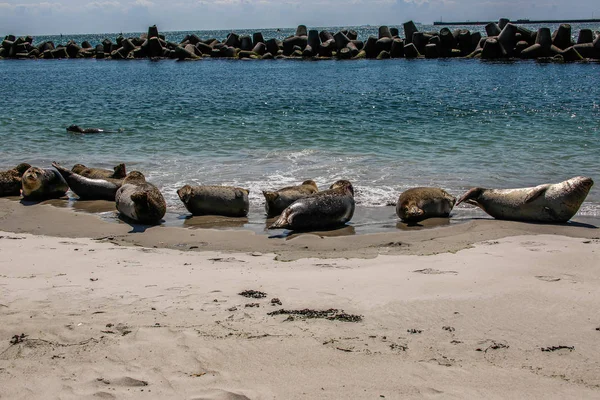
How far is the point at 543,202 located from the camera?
8.62 m

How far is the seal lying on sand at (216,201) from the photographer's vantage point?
9.16 meters

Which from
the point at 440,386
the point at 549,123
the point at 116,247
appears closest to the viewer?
the point at 440,386

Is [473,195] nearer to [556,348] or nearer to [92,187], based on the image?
[556,348]

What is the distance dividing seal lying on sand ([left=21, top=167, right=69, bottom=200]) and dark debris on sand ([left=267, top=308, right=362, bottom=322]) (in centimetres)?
658

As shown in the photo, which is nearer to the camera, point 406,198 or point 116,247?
point 116,247

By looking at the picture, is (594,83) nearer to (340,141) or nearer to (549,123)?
(549,123)

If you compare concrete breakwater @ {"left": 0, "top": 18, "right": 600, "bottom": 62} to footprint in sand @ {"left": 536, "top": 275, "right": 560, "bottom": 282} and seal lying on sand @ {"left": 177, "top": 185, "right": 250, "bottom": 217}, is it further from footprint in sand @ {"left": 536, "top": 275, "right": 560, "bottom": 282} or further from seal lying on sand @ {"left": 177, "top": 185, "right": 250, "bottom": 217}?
footprint in sand @ {"left": 536, "top": 275, "right": 560, "bottom": 282}

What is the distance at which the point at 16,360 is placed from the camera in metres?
4.07

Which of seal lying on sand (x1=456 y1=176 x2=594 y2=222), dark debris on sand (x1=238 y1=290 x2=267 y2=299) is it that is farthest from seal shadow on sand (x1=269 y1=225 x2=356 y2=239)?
dark debris on sand (x1=238 y1=290 x2=267 y2=299)

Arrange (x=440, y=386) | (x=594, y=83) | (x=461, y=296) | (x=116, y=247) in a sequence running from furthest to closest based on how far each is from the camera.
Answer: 1. (x=594, y=83)
2. (x=116, y=247)
3. (x=461, y=296)
4. (x=440, y=386)

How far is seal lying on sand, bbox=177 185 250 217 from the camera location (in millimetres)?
9156

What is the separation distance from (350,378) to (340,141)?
11616 millimetres

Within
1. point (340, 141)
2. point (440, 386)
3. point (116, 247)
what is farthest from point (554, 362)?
point (340, 141)

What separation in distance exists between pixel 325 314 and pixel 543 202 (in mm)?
4854
